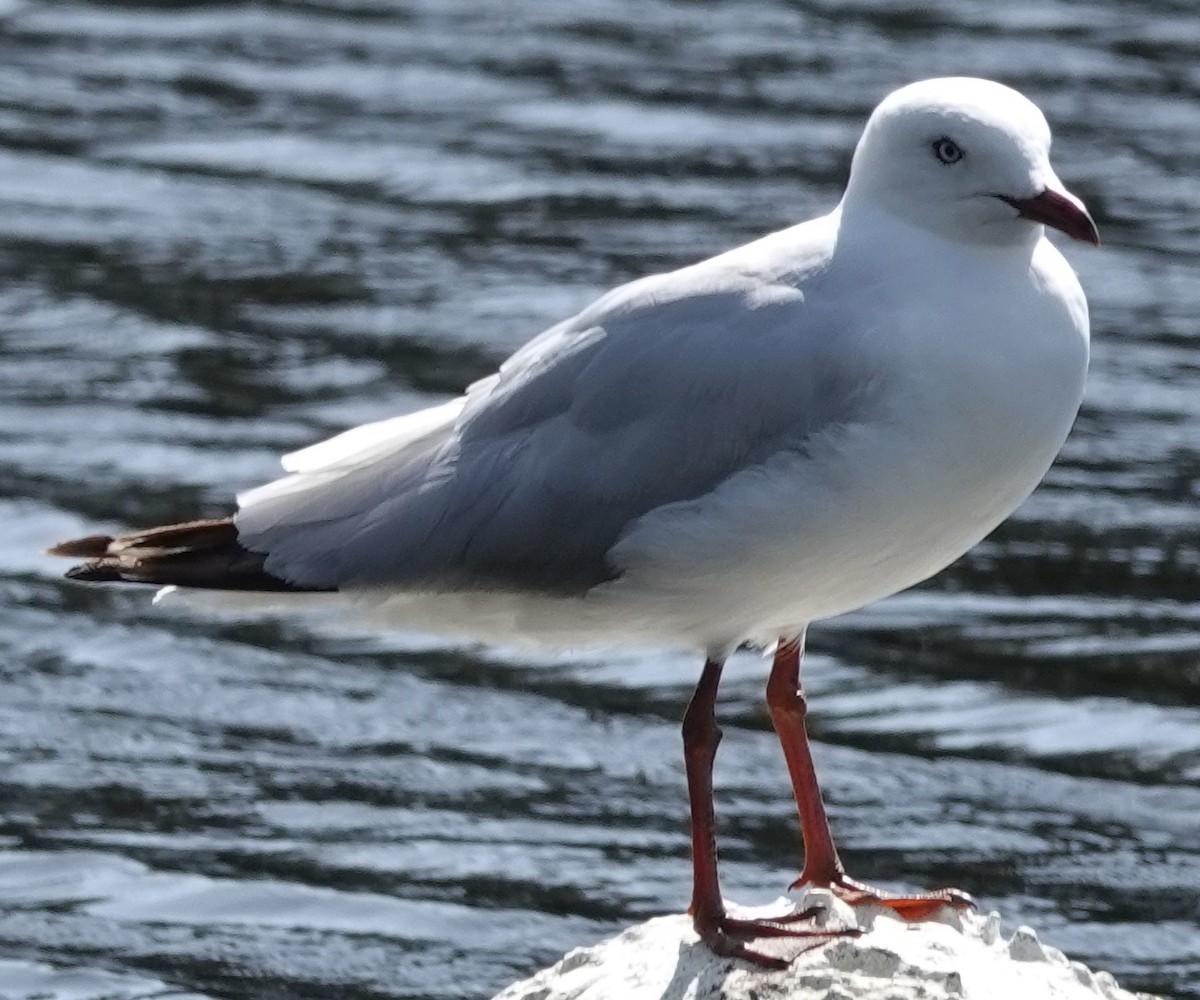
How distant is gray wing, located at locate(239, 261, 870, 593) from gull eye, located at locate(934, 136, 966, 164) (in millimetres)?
420

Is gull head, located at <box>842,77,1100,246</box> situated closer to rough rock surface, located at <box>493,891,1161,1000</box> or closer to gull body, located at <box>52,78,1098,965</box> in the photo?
gull body, located at <box>52,78,1098,965</box>

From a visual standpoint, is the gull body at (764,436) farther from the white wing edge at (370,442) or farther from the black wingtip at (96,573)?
the black wingtip at (96,573)

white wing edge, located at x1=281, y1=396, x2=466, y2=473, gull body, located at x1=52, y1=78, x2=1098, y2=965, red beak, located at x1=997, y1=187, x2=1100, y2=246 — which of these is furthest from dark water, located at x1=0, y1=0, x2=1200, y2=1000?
red beak, located at x1=997, y1=187, x2=1100, y2=246

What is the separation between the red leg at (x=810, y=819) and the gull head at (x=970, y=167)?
1.23 meters

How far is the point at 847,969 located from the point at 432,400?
585cm

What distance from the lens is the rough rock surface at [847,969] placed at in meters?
5.86

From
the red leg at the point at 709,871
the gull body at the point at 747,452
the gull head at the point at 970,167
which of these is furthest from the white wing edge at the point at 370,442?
the gull head at the point at 970,167

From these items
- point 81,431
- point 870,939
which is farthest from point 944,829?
point 81,431

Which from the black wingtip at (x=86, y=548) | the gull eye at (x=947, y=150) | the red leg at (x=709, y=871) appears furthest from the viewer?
the black wingtip at (x=86, y=548)

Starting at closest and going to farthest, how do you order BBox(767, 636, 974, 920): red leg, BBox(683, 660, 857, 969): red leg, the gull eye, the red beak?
the red beak → the gull eye → BBox(683, 660, 857, 969): red leg → BBox(767, 636, 974, 920): red leg

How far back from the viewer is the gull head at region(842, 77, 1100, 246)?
19.2 ft

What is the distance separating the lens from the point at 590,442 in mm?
6168

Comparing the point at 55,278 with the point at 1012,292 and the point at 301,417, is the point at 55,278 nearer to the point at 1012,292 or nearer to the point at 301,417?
the point at 301,417

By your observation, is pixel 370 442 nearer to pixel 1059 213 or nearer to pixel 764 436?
pixel 764 436
